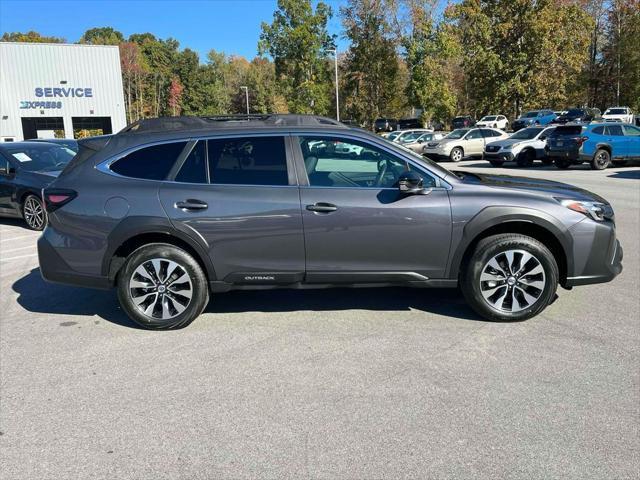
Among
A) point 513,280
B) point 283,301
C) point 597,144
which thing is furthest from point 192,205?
point 597,144

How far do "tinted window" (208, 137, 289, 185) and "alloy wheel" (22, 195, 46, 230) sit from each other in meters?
6.48

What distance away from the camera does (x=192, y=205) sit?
4.41 metres

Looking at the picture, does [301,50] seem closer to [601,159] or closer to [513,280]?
[601,159]

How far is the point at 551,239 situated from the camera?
15.1ft

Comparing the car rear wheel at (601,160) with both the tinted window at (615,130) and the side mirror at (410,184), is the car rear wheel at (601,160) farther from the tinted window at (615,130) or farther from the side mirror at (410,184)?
the side mirror at (410,184)

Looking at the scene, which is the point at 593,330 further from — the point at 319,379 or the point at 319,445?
the point at 319,445

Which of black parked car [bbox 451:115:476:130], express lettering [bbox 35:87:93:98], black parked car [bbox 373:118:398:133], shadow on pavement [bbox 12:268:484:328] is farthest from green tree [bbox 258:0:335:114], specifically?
shadow on pavement [bbox 12:268:484:328]

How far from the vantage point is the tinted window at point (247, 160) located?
451 centimetres

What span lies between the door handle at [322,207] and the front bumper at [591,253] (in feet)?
6.60

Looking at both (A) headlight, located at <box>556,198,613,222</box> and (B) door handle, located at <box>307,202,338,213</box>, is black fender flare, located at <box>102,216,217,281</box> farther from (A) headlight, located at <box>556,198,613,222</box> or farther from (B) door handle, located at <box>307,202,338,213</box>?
(A) headlight, located at <box>556,198,613,222</box>

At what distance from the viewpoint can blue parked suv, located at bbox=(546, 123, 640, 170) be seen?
19.2 metres

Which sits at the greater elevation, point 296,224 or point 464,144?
point 464,144

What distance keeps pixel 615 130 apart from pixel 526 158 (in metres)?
3.26

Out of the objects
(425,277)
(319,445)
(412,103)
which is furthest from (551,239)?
(412,103)
